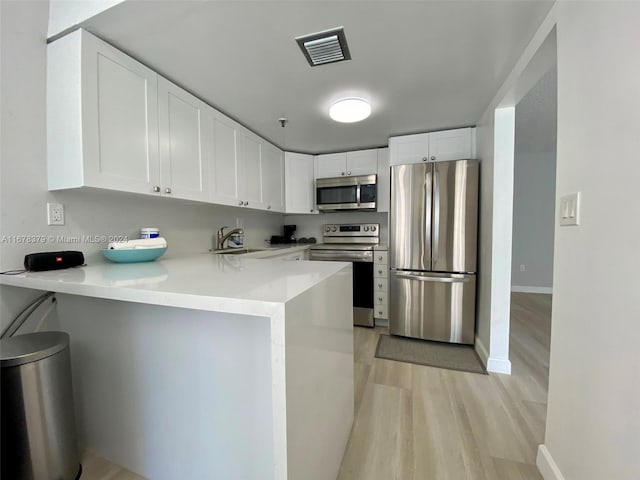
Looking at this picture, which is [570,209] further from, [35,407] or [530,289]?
[530,289]

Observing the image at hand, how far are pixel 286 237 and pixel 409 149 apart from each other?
1.97 m

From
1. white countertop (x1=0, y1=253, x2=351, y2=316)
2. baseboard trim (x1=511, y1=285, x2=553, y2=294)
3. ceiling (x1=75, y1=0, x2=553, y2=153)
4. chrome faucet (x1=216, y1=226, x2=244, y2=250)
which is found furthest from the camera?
baseboard trim (x1=511, y1=285, x2=553, y2=294)

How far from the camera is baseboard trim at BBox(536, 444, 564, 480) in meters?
1.07

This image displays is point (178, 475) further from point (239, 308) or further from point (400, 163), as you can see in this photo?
point (400, 163)

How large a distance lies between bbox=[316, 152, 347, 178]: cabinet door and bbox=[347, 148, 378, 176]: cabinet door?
7cm

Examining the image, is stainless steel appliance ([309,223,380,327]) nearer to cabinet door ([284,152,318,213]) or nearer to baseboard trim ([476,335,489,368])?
cabinet door ([284,152,318,213])

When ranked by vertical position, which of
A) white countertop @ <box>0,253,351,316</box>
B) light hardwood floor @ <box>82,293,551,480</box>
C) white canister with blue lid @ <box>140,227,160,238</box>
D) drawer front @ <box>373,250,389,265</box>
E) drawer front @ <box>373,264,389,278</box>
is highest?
white canister with blue lid @ <box>140,227,160,238</box>

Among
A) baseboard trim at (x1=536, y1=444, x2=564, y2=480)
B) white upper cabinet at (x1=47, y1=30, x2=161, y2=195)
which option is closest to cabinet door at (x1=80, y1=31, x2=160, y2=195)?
white upper cabinet at (x1=47, y1=30, x2=161, y2=195)

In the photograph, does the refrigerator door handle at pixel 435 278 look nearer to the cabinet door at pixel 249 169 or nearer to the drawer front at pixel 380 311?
the drawer front at pixel 380 311

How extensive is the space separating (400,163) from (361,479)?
2618 millimetres

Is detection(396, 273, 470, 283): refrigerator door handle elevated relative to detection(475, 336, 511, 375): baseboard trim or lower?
elevated

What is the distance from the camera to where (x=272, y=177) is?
9.90 feet

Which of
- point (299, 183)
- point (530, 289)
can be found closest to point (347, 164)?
point (299, 183)

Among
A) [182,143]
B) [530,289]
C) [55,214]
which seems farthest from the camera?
[530,289]
